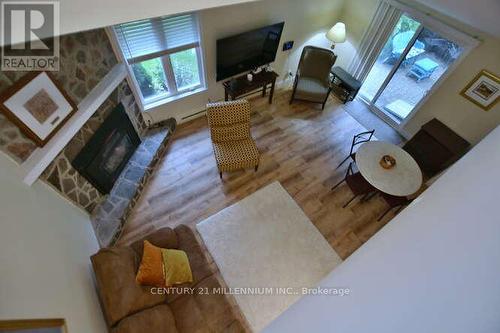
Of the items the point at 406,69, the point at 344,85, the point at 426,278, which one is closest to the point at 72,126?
the point at 426,278

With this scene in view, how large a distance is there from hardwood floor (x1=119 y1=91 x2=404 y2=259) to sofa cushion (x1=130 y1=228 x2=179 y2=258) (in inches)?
22.5

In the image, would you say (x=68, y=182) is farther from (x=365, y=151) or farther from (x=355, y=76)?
(x=355, y=76)

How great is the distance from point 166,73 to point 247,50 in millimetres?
1343

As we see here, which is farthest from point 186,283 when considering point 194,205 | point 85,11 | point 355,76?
point 355,76

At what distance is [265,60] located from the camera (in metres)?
4.18

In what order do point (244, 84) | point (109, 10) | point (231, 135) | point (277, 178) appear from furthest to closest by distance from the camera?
1. point (244, 84)
2. point (277, 178)
3. point (231, 135)
4. point (109, 10)

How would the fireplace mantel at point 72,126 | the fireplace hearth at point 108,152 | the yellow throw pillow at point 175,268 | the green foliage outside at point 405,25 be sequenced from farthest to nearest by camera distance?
the green foliage outside at point 405,25
the fireplace hearth at point 108,152
the yellow throw pillow at point 175,268
the fireplace mantel at point 72,126

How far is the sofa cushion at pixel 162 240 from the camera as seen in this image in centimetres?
240

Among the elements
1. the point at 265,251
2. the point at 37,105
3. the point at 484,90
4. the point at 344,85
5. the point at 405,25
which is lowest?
the point at 265,251

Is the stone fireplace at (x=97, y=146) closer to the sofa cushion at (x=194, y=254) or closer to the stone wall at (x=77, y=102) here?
the stone wall at (x=77, y=102)

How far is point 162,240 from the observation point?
2.48 meters

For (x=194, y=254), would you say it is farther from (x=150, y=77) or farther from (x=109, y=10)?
(x=150, y=77)

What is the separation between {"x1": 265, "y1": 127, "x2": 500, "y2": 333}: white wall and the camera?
2.08 feet

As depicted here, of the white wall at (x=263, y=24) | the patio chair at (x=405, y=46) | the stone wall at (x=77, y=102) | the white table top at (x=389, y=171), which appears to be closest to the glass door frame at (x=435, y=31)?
the patio chair at (x=405, y=46)
